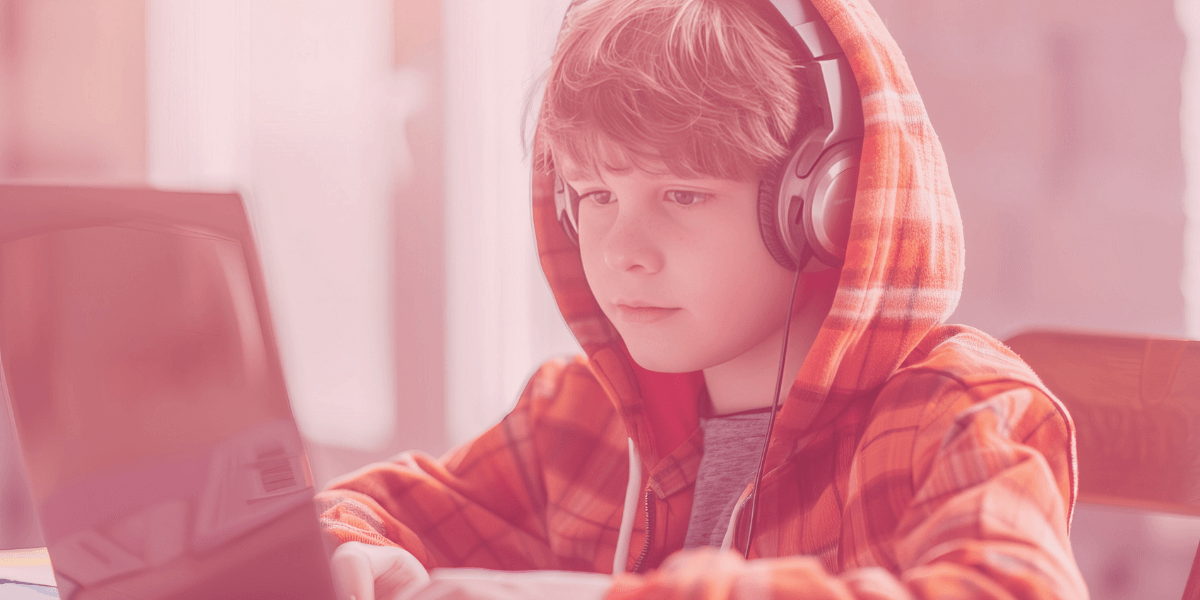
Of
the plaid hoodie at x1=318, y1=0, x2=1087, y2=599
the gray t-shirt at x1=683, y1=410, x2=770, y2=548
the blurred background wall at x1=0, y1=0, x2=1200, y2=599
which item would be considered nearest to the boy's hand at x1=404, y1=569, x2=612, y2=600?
the plaid hoodie at x1=318, y1=0, x2=1087, y2=599

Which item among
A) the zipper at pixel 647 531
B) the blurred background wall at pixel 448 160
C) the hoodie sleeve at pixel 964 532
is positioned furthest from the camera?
the blurred background wall at pixel 448 160

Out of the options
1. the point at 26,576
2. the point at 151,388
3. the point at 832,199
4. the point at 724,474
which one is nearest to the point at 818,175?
the point at 832,199

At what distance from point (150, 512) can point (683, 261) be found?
1.22 feet

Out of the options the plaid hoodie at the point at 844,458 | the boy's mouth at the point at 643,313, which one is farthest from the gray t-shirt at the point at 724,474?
the boy's mouth at the point at 643,313

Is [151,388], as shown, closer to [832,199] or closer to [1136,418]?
[832,199]

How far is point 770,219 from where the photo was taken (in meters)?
0.62

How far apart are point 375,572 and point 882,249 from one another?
1.43 ft

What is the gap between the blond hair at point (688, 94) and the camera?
62 cm

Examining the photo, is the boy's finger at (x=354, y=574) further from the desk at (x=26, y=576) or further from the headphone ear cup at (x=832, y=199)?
the headphone ear cup at (x=832, y=199)

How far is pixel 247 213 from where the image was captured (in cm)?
44

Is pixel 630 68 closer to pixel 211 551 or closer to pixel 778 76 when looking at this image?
pixel 778 76

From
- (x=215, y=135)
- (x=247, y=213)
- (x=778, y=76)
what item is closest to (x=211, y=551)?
(x=247, y=213)

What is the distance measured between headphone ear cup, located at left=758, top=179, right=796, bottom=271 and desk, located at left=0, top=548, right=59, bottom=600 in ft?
1.86

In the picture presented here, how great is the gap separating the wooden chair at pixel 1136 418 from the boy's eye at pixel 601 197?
0.50 m
